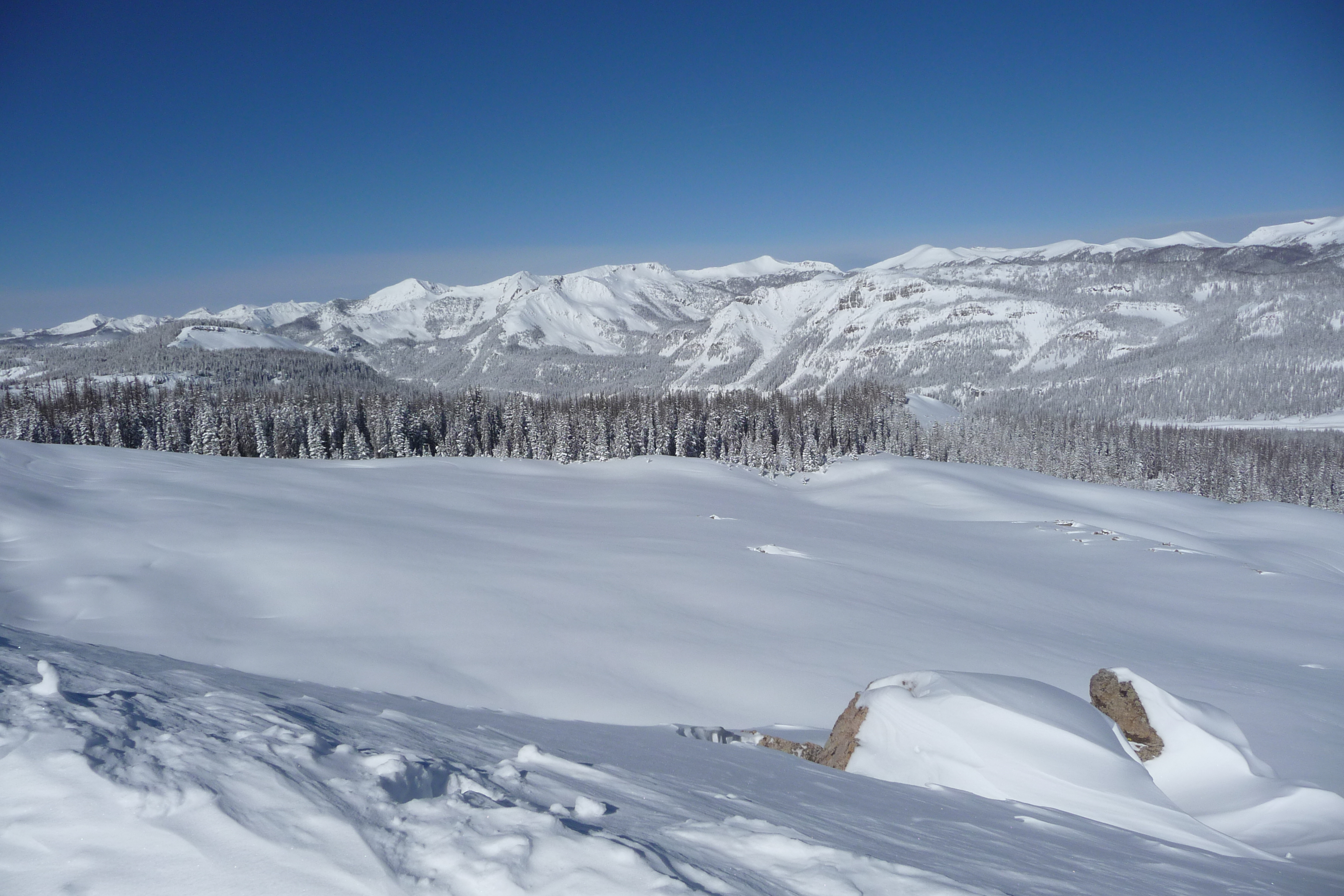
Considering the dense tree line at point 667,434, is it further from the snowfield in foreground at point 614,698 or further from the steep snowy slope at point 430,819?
the steep snowy slope at point 430,819

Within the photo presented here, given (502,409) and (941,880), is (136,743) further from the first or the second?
(502,409)

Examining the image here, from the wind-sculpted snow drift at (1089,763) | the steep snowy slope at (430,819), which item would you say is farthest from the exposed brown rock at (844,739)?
the steep snowy slope at (430,819)

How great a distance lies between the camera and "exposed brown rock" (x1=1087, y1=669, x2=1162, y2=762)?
10062 mm

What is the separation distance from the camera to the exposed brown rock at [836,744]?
9.77m

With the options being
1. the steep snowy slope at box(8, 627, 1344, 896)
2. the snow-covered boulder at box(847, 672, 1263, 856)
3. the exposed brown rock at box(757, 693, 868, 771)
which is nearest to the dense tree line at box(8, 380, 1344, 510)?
the exposed brown rock at box(757, 693, 868, 771)

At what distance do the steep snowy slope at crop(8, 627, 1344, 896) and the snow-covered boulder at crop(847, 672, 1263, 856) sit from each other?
1.53ft

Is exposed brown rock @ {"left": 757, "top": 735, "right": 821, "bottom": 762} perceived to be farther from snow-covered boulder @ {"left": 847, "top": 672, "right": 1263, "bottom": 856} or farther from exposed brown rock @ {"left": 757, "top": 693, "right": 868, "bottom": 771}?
snow-covered boulder @ {"left": 847, "top": 672, "right": 1263, "bottom": 856}

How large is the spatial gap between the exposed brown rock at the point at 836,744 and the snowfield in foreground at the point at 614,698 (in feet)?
0.81

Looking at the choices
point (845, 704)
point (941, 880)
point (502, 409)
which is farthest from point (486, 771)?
point (502, 409)

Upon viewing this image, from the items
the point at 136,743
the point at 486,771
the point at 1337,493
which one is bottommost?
the point at 1337,493

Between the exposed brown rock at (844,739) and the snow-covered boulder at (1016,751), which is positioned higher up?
the snow-covered boulder at (1016,751)

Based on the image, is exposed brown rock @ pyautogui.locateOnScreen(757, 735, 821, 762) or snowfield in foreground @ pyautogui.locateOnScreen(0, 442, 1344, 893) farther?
exposed brown rock @ pyautogui.locateOnScreen(757, 735, 821, 762)

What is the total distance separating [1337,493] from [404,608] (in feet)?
413

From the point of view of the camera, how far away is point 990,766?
864 centimetres
